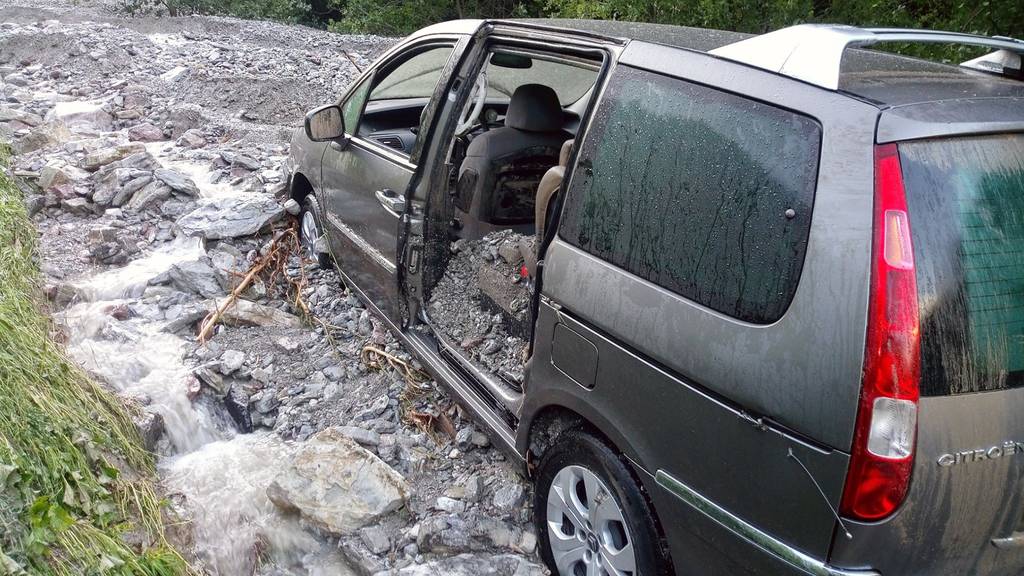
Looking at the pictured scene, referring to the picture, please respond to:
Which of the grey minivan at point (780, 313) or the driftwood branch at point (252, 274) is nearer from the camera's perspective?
the grey minivan at point (780, 313)

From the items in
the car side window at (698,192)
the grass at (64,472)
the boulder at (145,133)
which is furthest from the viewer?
the boulder at (145,133)

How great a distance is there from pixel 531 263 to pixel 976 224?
2064 mm

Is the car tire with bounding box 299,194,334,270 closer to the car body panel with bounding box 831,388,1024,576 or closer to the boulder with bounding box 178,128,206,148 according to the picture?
the boulder with bounding box 178,128,206,148

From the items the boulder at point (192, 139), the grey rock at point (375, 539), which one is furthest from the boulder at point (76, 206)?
the grey rock at point (375, 539)

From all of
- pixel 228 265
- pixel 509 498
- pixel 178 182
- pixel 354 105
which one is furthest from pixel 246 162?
pixel 509 498

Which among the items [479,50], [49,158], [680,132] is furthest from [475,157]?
[49,158]

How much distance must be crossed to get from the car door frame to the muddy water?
94cm

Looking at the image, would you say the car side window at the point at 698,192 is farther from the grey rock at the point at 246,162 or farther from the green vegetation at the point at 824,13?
the grey rock at the point at 246,162

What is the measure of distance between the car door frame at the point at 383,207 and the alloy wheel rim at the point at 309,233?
1.20 feet

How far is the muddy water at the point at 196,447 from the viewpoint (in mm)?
3355

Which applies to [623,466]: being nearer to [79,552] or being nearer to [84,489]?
[79,552]

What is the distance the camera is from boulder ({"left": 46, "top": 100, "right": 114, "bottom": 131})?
29.8 feet

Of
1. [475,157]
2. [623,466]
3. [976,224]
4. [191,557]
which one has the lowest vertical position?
[191,557]

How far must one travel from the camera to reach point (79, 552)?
2.69 m
